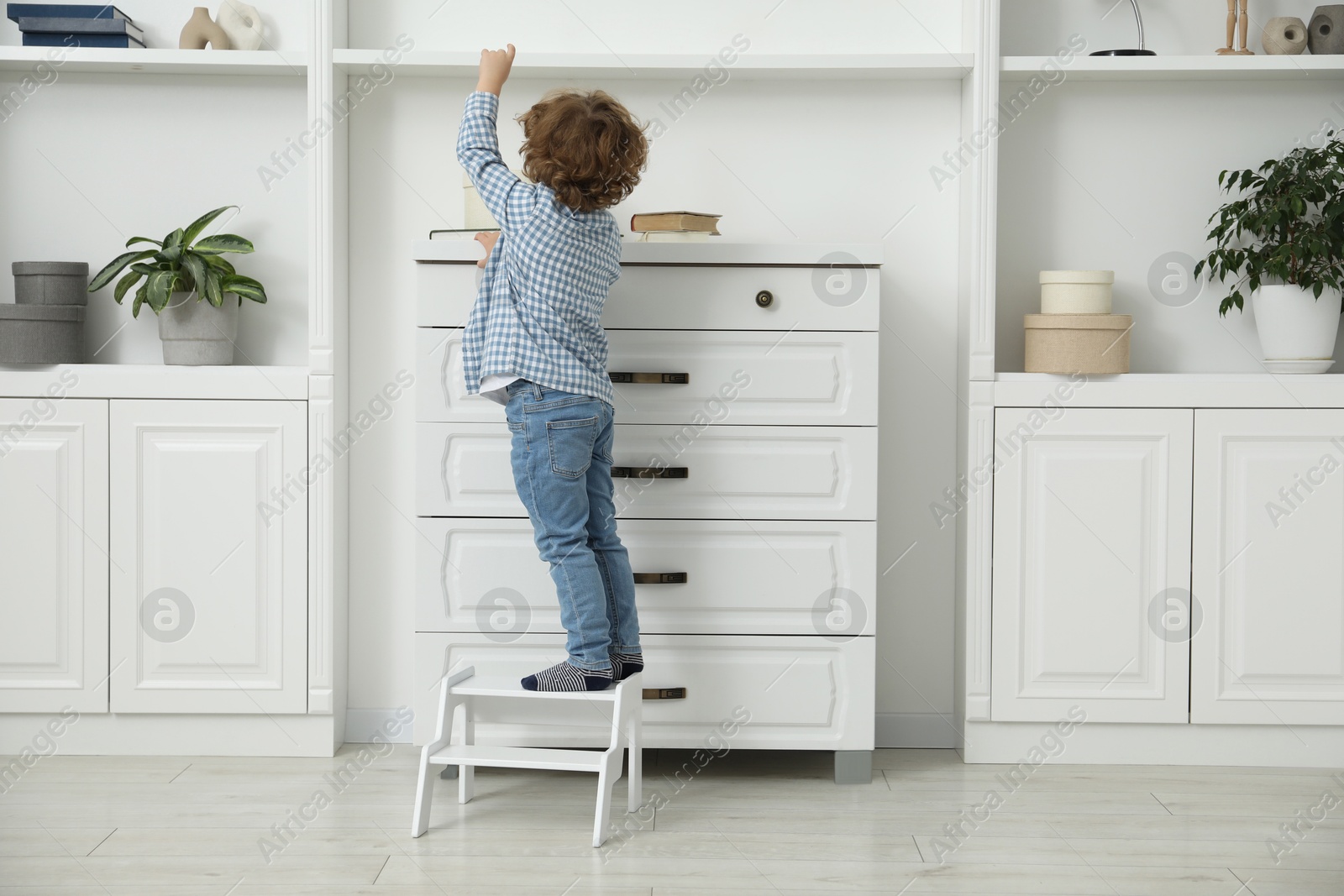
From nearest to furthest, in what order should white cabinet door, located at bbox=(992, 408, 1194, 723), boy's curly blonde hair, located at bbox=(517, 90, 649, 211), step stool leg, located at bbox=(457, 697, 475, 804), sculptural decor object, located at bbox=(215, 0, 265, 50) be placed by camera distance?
boy's curly blonde hair, located at bbox=(517, 90, 649, 211), step stool leg, located at bbox=(457, 697, 475, 804), white cabinet door, located at bbox=(992, 408, 1194, 723), sculptural decor object, located at bbox=(215, 0, 265, 50)

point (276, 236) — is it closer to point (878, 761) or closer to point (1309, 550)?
point (878, 761)

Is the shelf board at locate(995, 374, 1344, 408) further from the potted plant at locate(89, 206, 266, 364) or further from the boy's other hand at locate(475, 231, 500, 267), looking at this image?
the potted plant at locate(89, 206, 266, 364)

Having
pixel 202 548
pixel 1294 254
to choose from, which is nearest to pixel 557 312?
pixel 202 548

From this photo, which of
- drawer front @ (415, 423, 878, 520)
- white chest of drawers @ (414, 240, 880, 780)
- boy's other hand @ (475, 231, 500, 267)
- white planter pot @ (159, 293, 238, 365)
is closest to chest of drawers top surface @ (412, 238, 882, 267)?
white chest of drawers @ (414, 240, 880, 780)

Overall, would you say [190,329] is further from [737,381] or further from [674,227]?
[737,381]

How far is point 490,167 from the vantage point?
6.05 feet

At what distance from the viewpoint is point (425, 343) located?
2070mm

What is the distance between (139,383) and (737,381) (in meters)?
1.27

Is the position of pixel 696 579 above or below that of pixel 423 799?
above

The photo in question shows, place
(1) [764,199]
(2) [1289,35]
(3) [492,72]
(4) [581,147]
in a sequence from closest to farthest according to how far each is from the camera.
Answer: (4) [581,147] < (3) [492,72] < (2) [1289,35] < (1) [764,199]

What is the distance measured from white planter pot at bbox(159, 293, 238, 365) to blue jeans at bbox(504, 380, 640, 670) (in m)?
0.83

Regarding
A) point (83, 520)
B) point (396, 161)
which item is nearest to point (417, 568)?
point (83, 520)

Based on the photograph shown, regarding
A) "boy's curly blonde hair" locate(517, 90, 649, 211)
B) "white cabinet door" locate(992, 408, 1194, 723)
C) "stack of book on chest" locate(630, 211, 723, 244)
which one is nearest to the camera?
"boy's curly blonde hair" locate(517, 90, 649, 211)

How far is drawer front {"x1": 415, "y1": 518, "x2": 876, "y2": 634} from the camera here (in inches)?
82.5
